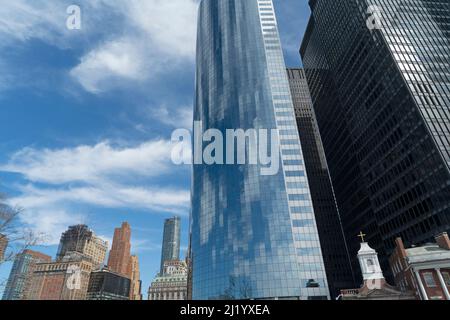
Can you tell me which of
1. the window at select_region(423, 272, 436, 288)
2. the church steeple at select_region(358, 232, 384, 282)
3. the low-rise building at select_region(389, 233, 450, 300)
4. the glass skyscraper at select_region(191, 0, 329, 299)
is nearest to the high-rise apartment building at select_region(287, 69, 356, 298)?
the glass skyscraper at select_region(191, 0, 329, 299)

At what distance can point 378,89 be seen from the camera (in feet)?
341

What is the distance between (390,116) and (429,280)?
6402 centimetres

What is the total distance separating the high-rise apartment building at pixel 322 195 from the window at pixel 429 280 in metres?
88.3

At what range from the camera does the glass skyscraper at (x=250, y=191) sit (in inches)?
3767

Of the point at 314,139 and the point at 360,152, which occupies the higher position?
the point at 314,139

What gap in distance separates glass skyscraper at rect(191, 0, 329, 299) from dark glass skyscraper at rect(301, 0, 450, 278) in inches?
986

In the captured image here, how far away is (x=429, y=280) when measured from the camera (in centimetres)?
4634

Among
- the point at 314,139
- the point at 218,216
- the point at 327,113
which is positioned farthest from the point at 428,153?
the point at 314,139

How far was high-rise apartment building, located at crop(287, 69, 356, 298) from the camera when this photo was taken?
134m
